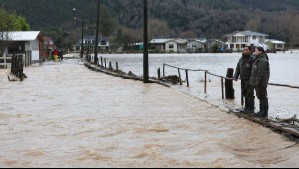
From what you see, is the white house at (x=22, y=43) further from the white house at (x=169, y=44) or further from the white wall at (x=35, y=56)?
the white house at (x=169, y=44)

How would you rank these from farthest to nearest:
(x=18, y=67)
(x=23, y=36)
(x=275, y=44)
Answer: (x=275, y=44)
(x=23, y=36)
(x=18, y=67)

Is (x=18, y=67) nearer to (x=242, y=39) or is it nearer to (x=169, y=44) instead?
(x=169, y=44)

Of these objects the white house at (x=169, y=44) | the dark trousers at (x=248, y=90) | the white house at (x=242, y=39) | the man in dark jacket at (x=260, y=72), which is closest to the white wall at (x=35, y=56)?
the dark trousers at (x=248, y=90)

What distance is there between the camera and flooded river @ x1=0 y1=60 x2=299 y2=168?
8.93 meters

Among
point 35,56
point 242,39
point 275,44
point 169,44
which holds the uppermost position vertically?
point 242,39

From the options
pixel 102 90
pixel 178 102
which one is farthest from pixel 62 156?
pixel 102 90

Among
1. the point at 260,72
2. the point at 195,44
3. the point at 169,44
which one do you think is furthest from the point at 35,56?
the point at 195,44

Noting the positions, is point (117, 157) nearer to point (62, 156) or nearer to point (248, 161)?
point (62, 156)

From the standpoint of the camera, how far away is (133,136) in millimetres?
11133

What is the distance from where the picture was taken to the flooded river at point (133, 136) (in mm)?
8930

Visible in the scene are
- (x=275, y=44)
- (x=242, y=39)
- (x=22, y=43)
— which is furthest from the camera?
(x=275, y=44)

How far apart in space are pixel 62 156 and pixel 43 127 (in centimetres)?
334

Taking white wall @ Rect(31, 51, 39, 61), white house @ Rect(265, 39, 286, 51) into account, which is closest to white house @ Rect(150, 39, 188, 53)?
white house @ Rect(265, 39, 286, 51)

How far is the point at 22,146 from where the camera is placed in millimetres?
10328
